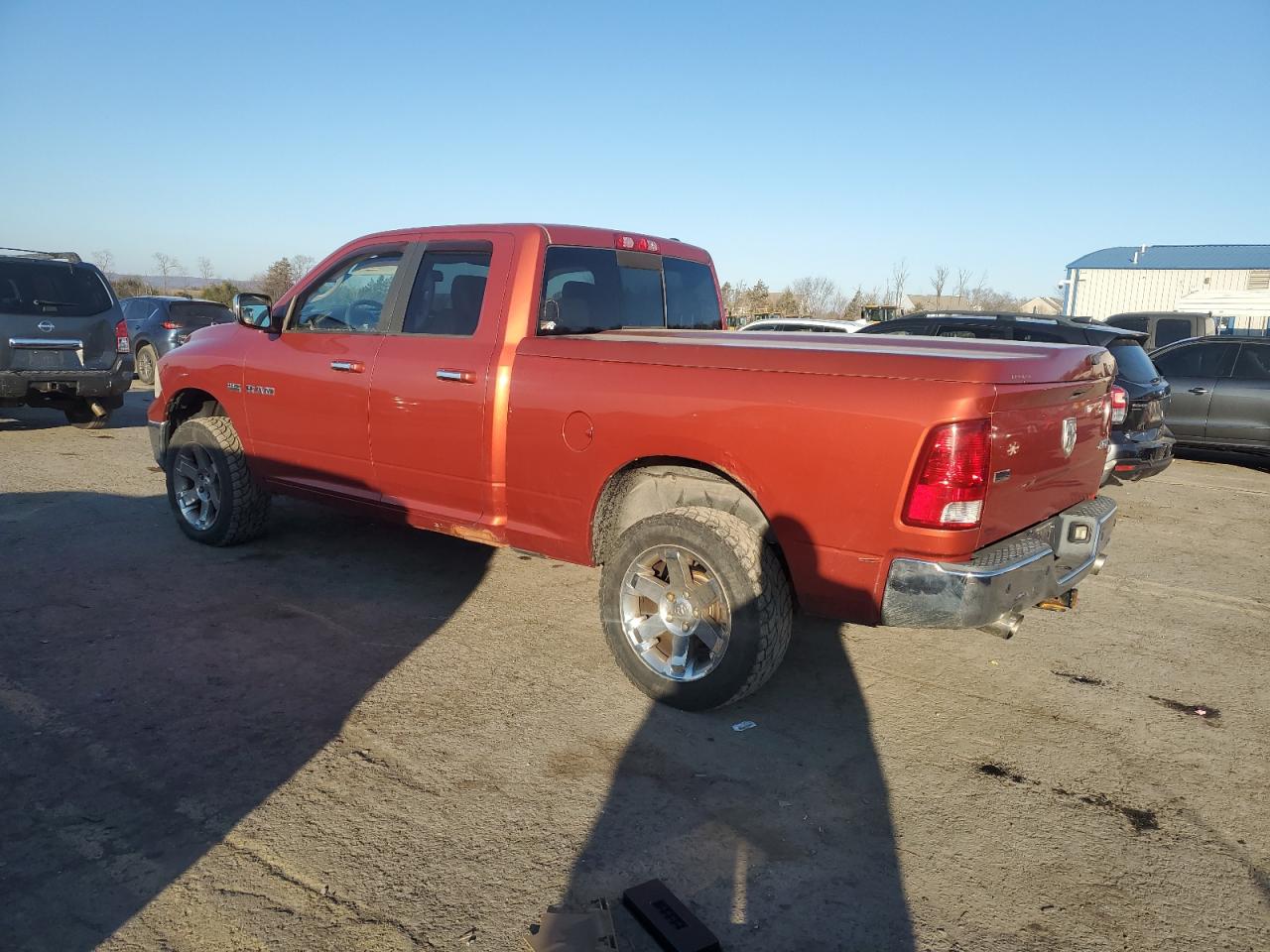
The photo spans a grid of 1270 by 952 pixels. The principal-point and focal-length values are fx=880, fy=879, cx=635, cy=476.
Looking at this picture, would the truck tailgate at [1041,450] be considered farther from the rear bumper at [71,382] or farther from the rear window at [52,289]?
the rear window at [52,289]

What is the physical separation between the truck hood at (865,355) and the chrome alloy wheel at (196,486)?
9.11 ft

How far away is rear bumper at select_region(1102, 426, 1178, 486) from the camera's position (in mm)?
7273

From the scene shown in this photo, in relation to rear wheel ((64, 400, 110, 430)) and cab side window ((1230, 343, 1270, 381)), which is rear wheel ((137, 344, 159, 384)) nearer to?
rear wheel ((64, 400, 110, 430))

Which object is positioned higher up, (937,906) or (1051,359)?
(1051,359)

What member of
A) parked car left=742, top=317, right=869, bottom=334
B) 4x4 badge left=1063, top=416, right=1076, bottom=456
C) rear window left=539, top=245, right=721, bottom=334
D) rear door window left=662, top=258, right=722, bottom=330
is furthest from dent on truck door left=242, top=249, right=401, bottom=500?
parked car left=742, top=317, right=869, bottom=334

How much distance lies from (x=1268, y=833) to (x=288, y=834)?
325 centimetres

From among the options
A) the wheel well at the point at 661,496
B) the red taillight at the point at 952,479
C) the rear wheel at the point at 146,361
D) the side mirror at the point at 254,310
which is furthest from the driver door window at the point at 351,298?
the rear wheel at the point at 146,361

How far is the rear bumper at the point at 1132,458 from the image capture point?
727 cm

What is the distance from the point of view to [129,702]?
3.64 meters

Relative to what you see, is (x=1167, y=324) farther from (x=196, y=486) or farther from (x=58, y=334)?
(x=58, y=334)

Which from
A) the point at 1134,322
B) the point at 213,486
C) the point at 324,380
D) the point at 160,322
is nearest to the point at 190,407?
the point at 213,486

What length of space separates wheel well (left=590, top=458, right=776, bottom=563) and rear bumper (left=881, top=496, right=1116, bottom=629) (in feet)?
2.06

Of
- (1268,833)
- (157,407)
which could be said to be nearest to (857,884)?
(1268,833)

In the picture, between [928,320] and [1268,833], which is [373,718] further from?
[928,320]
